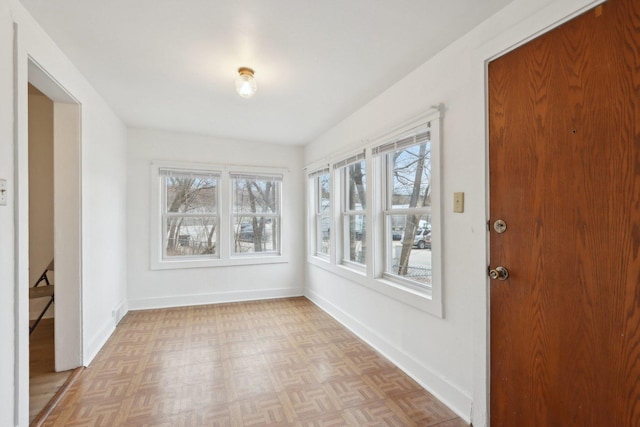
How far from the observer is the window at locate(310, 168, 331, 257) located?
4222mm

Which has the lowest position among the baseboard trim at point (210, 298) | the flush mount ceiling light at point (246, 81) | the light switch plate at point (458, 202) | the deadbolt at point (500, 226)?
the baseboard trim at point (210, 298)

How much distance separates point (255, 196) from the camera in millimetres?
4645

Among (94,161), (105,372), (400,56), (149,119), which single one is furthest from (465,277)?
(149,119)

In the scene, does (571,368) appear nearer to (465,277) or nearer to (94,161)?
(465,277)

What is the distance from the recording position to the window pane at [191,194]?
4.23m

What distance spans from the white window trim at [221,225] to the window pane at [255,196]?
0.10 meters

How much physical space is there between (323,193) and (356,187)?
929 mm

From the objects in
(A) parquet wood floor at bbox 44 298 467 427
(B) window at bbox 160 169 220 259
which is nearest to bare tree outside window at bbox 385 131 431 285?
(A) parquet wood floor at bbox 44 298 467 427

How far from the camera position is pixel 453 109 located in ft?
6.59

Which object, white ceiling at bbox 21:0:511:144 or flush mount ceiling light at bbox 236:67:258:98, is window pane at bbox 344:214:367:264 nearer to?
white ceiling at bbox 21:0:511:144

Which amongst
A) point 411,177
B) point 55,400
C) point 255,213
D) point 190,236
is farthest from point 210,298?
point 411,177

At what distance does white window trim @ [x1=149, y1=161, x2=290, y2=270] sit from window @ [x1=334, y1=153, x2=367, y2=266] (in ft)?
4.20
